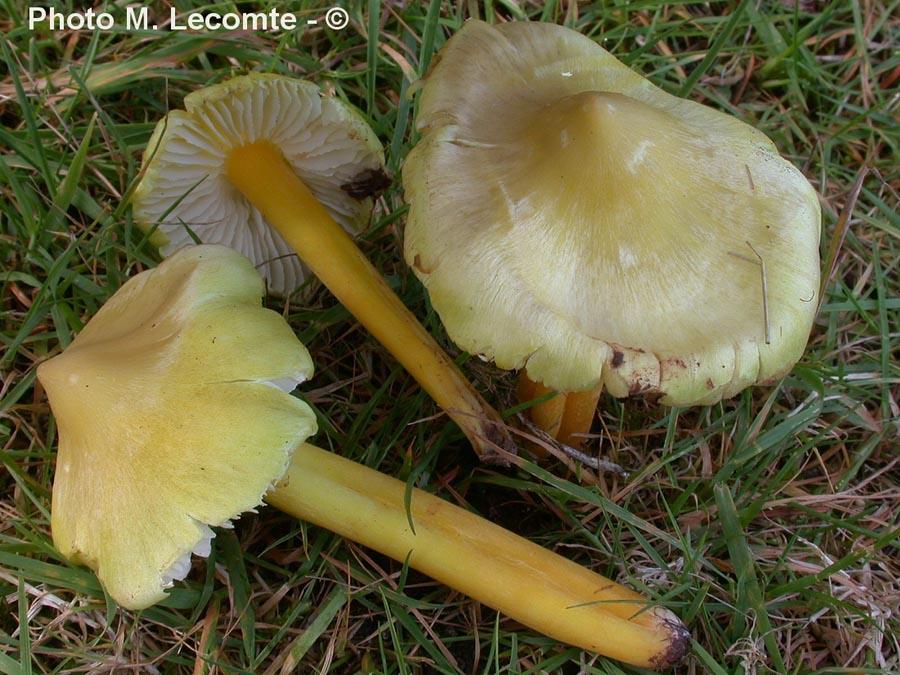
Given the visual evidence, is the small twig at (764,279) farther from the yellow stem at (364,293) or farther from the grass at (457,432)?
the yellow stem at (364,293)

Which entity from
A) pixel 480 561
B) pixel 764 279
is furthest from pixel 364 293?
pixel 764 279

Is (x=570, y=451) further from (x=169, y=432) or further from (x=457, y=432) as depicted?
(x=169, y=432)

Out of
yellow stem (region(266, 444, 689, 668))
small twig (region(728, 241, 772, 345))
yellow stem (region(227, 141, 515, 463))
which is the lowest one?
yellow stem (region(266, 444, 689, 668))

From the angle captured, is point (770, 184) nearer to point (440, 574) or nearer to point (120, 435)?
point (440, 574)

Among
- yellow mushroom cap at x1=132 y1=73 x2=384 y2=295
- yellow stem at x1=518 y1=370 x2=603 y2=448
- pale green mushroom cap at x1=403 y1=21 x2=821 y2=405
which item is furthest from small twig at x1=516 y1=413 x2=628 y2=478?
yellow mushroom cap at x1=132 y1=73 x2=384 y2=295

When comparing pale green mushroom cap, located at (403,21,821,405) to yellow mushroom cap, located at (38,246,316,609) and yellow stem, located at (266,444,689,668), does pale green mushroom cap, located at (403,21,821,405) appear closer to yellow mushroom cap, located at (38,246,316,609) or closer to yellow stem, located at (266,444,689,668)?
yellow mushroom cap, located at (38,246,316,609)
